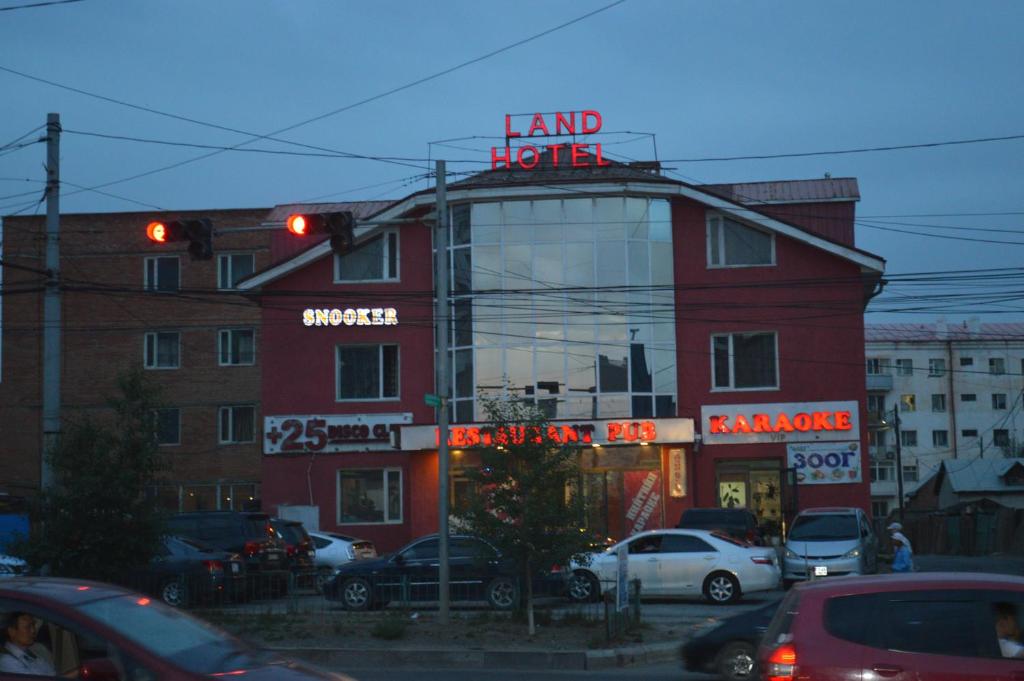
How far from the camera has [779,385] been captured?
115 ft

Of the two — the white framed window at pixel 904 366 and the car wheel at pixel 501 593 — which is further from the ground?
the white framed window at pixel 904 366

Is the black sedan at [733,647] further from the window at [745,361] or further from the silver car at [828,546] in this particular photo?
the window at [745,361]

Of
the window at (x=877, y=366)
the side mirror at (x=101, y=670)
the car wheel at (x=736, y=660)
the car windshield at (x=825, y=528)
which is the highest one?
the window at (x=877, y=366)

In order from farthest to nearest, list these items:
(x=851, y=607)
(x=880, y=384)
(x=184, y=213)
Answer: (x=880, y=384) → (x=184, y=213) → (x=851, y=607)

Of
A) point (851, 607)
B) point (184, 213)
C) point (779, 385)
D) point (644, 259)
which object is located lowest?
point (851, 607)

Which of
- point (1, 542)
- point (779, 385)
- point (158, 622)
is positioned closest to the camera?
point (158, 622)

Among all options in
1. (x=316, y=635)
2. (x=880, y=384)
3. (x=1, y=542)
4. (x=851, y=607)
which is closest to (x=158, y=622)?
(x=851, y=607)

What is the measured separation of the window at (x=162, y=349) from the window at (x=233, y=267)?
333 cm

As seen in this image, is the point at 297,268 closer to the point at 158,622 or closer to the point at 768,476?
the point at 768,476

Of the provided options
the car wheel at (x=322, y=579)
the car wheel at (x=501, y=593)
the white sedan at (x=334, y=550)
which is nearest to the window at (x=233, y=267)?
the white sedan at (x=334, y=550)

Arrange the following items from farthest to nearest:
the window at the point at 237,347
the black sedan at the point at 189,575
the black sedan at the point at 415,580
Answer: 1. the window at the point at 237,347
2. the black sedan at the point at 415,580
3. the black sedan at the point at 189,575

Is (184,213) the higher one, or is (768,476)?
(184,213)

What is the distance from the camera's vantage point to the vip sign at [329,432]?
36688mm

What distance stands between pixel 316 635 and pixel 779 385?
65.0ft
